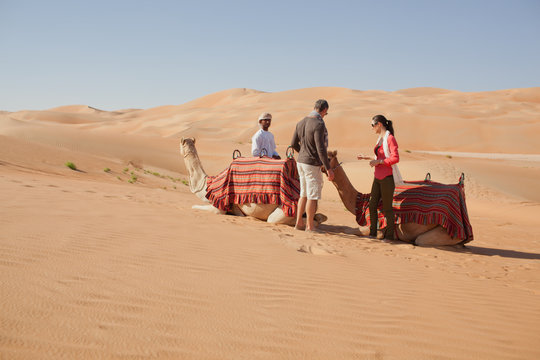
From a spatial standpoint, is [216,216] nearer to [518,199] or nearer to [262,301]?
[262,301]

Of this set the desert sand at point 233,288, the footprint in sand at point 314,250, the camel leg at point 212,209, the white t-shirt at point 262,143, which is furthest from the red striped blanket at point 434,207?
the camel leg at point 212,209

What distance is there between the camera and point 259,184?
780 centimetres

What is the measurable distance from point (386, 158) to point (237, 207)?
2834 mm

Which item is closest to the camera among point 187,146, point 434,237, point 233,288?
point 233,288

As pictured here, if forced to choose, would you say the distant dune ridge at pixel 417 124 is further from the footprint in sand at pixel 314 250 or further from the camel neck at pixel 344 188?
the footprint in sand at pixel 314 250

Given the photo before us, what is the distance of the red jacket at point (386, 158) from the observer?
6.73 m

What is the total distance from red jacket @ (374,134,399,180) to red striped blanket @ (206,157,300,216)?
4.61ft

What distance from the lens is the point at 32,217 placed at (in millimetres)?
5785

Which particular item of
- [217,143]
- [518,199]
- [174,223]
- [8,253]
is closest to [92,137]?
[217,143]

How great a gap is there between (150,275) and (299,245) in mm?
2438

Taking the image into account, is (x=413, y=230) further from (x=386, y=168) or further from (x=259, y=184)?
(x=259, y=184)

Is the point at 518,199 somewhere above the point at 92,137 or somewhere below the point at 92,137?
below

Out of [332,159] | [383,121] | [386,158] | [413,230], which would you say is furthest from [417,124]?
[386,158]

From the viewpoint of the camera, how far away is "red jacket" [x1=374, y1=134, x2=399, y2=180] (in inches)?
265
